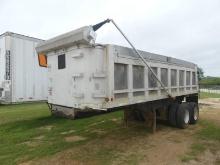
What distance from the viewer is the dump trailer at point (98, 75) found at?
5.11m

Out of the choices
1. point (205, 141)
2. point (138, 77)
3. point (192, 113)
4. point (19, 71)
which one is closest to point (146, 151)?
point (138, 77)

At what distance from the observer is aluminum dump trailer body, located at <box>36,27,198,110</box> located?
5.12 m

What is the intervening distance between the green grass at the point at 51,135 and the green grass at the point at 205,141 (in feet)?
5.07

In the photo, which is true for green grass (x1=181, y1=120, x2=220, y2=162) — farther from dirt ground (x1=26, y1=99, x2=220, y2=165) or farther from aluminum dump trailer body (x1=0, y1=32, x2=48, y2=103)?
aluminum dump trailer body (x1=0, y1=32, x2=48, y2=103)

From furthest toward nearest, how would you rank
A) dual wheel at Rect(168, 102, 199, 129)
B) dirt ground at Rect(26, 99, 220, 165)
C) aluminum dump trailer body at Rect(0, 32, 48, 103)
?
aluminum dump trailer body at Rect(0, 32, 48, 103), dual wheel at Rect(168, 102, 199, 129), dirt ground at Rect(26, 99, 220, 165)

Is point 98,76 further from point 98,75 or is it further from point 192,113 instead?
point 192,113

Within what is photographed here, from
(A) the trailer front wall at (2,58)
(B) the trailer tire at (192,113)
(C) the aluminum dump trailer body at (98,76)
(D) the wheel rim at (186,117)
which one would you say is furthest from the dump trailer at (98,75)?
(A) the trailer front wall at (2,58)

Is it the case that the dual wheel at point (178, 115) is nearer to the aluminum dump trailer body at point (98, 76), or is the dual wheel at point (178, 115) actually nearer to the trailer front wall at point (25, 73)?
the aluminum dump trailer body at point (98, 76)

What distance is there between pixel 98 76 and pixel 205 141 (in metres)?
3.69

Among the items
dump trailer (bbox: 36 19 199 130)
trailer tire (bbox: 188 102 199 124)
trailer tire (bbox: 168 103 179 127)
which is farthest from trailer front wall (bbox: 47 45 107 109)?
trailer tire (bbox: 188 102 199 124)

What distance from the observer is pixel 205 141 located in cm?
696

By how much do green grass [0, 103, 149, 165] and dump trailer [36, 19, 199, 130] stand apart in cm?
87

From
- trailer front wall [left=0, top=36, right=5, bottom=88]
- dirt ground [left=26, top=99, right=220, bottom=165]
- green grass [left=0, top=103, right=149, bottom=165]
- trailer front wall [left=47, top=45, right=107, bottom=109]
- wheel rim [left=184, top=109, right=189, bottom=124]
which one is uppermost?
trailer front wall [left=0, top=36, right=5, bottom=88]

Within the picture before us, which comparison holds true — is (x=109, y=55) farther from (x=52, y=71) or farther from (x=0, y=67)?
(x=0, y=67)
